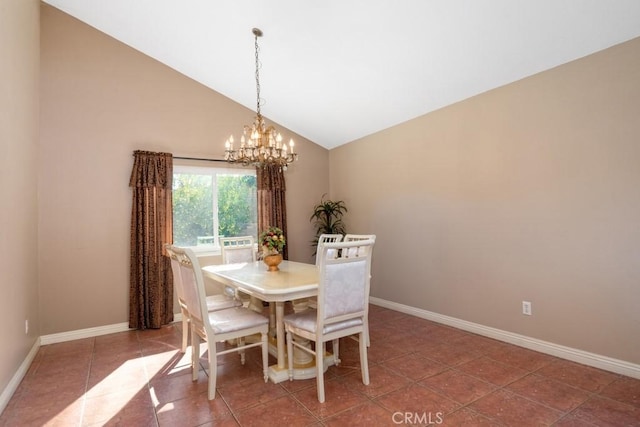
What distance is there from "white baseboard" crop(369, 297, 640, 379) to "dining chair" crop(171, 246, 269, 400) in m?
2.25

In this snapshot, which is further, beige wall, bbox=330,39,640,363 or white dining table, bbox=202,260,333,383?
beige wall, bbox=330,39,640,363

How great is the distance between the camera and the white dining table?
241 centimetres

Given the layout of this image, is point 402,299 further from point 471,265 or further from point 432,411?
point 432,411

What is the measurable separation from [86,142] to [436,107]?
4.05 m

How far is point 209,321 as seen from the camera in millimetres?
2479

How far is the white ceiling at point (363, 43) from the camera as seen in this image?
8.62 feet

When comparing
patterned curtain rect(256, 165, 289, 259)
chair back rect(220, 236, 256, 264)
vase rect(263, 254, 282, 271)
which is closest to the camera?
vase rect(263, 254, 282, 271)

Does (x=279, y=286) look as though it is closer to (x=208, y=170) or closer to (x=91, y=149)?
(x=208, y=170)

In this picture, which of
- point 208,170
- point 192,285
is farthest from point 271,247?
point 208,170

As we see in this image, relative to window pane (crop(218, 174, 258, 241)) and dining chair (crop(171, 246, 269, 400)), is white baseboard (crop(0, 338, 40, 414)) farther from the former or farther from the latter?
window pane (crop(218, 174, 258, 241))

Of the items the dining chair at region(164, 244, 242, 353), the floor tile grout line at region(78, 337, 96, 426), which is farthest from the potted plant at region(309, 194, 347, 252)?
the floor tile grout line at region(78, 337, 96, 426)

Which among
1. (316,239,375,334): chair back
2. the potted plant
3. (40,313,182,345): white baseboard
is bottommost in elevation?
(40,313,182,345): white baseboard

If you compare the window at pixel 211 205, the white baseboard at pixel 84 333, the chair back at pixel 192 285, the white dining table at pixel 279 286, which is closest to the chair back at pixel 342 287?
the white dining table at pixel 279 286

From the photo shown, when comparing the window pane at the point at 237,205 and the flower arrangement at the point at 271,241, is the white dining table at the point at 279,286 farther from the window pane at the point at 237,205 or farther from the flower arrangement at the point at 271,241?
the window pane at the point at 237,205
